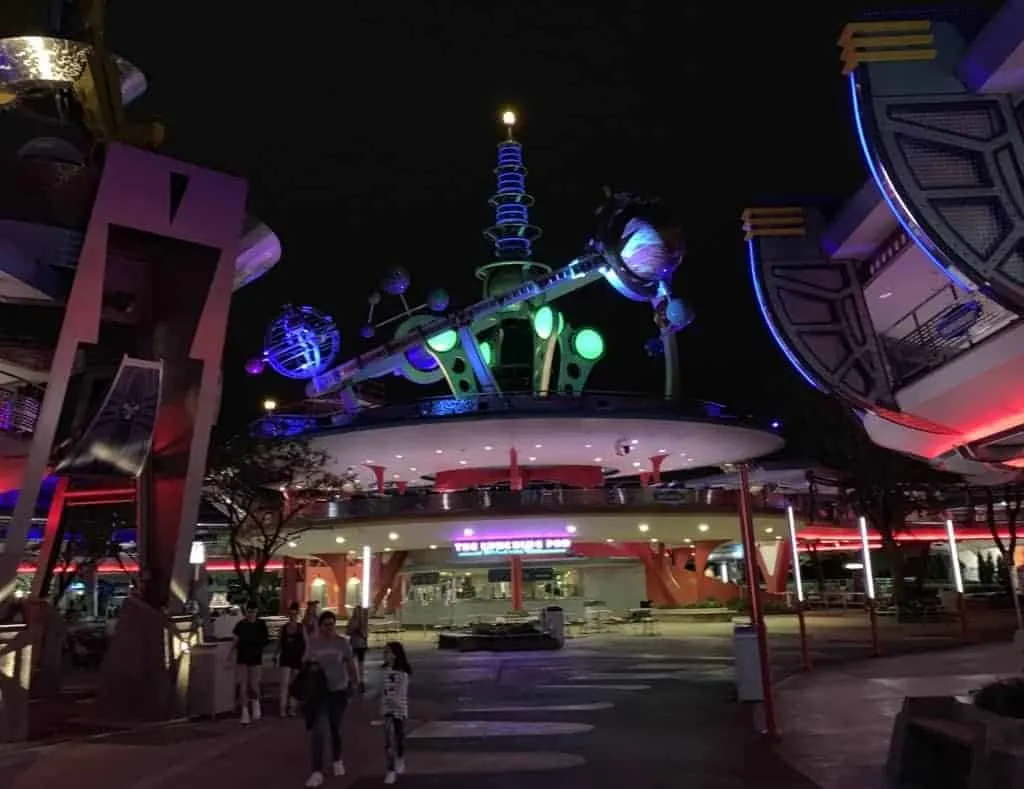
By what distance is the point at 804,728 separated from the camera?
11875 mm

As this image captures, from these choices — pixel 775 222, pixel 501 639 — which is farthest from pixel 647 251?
pixel 775 222

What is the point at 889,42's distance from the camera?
47.1 feet

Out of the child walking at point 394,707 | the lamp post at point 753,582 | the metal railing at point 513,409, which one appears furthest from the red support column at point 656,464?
the child walking at point 394,707

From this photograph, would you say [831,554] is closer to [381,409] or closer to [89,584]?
[381,409]

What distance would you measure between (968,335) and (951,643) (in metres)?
9.81

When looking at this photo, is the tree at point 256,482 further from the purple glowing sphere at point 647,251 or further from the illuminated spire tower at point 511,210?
the illuminated spire tower at point 511,210

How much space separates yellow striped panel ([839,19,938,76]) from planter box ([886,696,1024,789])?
10.4 meters

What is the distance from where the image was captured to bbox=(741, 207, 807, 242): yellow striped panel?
70.6 feet

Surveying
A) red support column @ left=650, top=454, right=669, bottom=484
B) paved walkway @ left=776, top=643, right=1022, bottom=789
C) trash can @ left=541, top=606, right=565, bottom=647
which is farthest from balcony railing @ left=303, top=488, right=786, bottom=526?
paved walkway @ left=776, top=643, right=1022, bottom=789

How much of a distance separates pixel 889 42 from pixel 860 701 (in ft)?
33.9

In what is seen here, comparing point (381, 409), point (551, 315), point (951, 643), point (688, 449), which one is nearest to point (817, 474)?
point (688, 449)

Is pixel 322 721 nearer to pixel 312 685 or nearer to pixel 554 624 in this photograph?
pixel 312 685

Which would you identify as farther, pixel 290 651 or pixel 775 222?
pixel 775 222

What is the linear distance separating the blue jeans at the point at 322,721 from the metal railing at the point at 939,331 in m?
14.4
